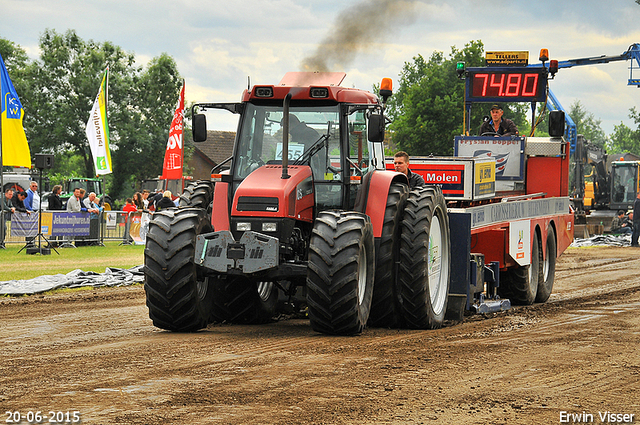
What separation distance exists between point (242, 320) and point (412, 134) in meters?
50.8

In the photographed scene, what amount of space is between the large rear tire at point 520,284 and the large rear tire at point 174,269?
6020 millimetres

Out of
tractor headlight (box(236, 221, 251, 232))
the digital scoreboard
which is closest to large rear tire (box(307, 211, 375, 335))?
tractor headlight (box(236, 221, 251, 232))

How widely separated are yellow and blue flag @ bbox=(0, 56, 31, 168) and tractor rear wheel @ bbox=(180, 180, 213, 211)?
535 inches

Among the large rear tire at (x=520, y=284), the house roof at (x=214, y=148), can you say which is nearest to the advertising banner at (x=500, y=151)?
the large rear tire at (x=520, y=284)

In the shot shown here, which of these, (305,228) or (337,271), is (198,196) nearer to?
(305,228)

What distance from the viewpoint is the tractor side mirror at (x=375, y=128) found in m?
8.91

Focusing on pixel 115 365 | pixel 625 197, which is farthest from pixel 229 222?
pixel 625 197

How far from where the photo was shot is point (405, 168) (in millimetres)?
10898

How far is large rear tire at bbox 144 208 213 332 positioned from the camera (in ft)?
28.2

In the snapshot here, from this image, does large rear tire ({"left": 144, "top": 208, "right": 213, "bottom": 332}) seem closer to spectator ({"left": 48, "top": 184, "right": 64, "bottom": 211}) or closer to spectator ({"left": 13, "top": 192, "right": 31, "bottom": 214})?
spectator ({"left": 13, "top": 192, "right": 31, "bottom": 214})

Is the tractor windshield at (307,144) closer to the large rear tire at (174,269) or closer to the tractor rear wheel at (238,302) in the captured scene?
the large rear tire at (174,269)

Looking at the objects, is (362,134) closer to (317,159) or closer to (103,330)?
(317,159)

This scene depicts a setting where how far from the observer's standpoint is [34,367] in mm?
6977

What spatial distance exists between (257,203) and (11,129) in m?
16.0
